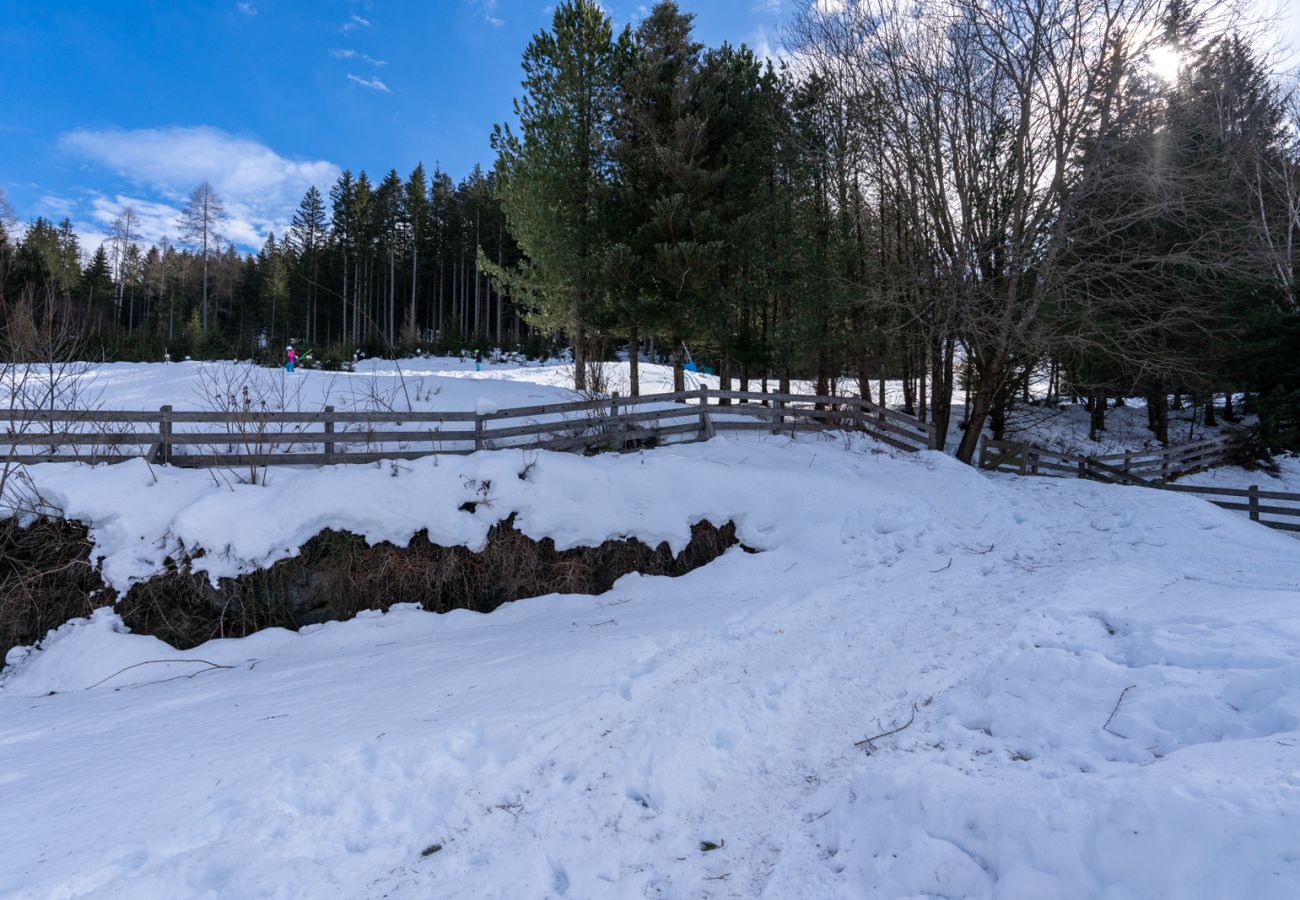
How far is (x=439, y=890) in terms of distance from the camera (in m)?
2.61

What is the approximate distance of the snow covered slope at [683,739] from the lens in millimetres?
2465

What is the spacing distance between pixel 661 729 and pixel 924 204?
15339mm

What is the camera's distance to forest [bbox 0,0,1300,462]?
12.7 meters

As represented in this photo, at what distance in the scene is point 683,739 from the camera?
3605 millimetres

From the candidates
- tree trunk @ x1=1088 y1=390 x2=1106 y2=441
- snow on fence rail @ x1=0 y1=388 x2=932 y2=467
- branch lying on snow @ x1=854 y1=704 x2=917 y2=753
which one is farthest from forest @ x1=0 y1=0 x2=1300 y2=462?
branch lying on snow @ x1=854 y1=704 x2=917 y2=753

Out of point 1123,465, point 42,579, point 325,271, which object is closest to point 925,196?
point 1123,465

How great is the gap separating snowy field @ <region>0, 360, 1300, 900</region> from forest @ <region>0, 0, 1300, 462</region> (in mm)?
8504

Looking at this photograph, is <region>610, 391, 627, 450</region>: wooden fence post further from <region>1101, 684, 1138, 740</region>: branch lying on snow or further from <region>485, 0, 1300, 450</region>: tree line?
<region>1101, 684, 1138, 740</region>: branch lying on snow

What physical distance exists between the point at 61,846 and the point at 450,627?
3564mm

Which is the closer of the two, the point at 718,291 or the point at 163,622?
the point at 163,622

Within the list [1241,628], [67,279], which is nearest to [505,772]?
[1241,628]

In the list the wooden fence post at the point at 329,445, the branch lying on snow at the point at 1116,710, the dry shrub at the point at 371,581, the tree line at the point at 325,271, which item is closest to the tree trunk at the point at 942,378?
the dry shrub at the point at 371,581

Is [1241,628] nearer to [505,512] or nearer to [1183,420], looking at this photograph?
[505,512]

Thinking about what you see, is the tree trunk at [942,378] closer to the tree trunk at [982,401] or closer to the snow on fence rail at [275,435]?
the tree trunk at [982,401]
